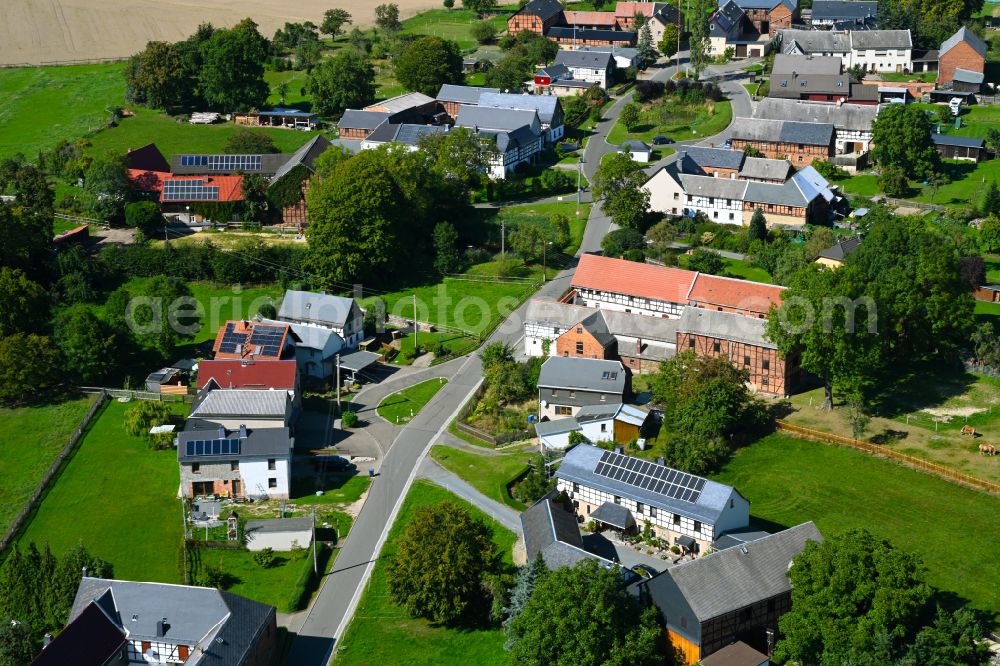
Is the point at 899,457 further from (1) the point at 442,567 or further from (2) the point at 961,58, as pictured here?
(2) the point at 961,58

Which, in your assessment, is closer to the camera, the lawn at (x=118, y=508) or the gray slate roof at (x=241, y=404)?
the lawn at (x=118, y=508)

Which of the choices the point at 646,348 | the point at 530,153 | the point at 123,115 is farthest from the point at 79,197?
the point at 646,348

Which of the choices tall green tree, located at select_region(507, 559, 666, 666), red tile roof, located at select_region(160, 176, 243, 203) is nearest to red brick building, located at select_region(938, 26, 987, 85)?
red tile roof, located at select_region(160, 176, 243, 203)

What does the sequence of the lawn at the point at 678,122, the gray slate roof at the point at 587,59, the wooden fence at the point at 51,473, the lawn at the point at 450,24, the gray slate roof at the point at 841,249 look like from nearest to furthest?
the wooden fence at the point at 51,473, the gray slate roof at the point at 841,249, the lawn at the point at 678,122, the gray slate roof at the point at 587,59, the lawn at the point at 450,24

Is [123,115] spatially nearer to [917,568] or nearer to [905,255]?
[905,255]

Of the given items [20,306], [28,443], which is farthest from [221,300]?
[28,443]

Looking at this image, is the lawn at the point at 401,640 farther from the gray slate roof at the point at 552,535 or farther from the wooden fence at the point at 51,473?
the wooden fence at the point at 51,473

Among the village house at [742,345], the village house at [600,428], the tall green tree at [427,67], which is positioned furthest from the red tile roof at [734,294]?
the tall green tree at [427,67]
